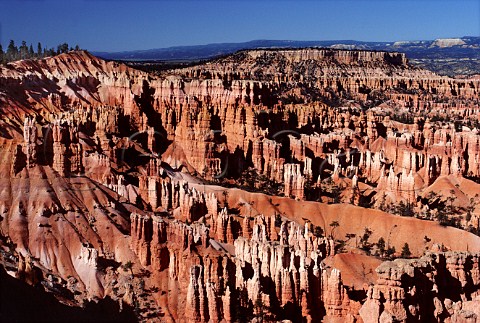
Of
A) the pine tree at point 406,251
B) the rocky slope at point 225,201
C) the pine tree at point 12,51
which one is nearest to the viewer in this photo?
the rocky slope at point 225,201

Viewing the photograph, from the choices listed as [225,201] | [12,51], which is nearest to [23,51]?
[12,51]

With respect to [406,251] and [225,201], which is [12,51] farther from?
[406,251]

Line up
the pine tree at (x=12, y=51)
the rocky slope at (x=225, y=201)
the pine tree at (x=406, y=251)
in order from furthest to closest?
the pine tree at (x=12, y=51)
the pine tree at (x=406, y=251)
the rocky slope at (x=225, y=201)

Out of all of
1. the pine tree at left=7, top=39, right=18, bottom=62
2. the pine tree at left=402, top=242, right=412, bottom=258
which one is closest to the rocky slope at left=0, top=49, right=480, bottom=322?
the pine tree at left=402, top=242, right=412, bottom=258

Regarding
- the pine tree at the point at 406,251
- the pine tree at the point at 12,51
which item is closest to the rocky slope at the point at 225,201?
the pine tree at the point at 406,251

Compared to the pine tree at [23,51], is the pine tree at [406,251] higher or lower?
lower

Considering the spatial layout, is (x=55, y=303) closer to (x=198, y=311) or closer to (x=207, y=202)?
(x=198, y=311)

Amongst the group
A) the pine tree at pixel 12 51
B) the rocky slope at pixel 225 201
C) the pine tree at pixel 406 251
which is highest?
the pine tree at pixel 12 51

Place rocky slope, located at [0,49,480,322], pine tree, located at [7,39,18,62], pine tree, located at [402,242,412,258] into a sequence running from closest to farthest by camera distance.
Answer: rocky slope, located at [0,49,480,322], pine tree, located at [402,242,412,258], pine tree, located at [7,39,18,62]

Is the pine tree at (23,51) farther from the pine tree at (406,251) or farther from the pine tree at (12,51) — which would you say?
the pine tree at (406,251)

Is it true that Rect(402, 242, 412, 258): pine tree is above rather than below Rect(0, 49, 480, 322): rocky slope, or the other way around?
below

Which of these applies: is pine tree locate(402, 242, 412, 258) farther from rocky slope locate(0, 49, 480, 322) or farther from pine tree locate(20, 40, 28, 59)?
pine tree locate(20, 40, 28, 59)
